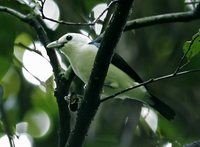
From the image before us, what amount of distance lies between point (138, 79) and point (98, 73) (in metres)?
1.14

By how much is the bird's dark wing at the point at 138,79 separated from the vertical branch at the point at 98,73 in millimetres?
957

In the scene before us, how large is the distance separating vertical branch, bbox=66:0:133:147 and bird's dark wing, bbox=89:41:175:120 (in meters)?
0.96

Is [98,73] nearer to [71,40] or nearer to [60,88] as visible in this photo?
[60,88]

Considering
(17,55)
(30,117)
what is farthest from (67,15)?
(30,117)

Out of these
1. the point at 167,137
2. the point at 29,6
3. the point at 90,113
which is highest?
the point at 29,6

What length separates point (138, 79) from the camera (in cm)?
341

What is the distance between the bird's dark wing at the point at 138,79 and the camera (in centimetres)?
330

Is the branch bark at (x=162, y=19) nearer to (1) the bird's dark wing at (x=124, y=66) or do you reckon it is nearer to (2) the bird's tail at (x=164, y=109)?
(1) the bird's dark wing at (x=124, y=66)

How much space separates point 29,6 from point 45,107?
1.13 meters

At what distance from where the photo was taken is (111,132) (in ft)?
11.1

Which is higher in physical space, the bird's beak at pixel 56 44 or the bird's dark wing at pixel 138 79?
the bird's beak at pixel 56 44

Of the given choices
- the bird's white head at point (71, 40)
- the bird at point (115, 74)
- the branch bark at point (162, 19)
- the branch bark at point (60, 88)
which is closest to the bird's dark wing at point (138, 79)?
the bird at point (115, 74)

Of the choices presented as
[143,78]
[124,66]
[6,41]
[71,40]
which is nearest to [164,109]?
[143,78]

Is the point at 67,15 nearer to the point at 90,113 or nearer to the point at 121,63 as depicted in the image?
the point at 121,63
